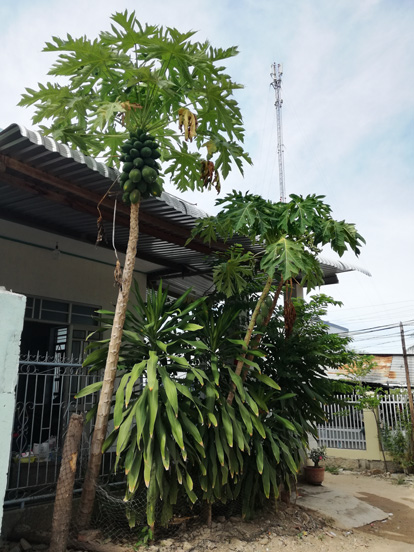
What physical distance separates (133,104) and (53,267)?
12.5 feet

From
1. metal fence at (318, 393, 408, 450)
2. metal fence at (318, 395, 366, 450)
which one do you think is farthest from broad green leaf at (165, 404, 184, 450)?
metal fence at (318, 395, 366, 450)

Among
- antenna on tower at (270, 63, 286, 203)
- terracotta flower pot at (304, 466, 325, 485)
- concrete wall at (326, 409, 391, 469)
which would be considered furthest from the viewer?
antenna on tower at (270, 63, 286, 203)

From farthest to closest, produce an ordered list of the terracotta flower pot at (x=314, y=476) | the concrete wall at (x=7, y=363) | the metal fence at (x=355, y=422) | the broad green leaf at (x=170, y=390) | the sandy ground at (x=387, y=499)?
the metal fence at (x=355, y=422) < the terracotta flower pot at (x=314, y=476) < the sandy ground at (x=387, y=499) < the broad green leaf at (x=170, y=390) < the concrete wall at (x=7, y=363)

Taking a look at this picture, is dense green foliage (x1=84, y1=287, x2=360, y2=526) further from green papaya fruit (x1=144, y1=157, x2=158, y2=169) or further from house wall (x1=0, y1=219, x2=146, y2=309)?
house wall (x1=0, y1=219, x2=146, y2=309)

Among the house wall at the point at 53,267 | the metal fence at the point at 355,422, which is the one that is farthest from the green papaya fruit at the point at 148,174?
the metal fence at the point at 355,422

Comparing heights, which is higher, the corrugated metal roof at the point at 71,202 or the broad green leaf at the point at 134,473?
the corrugated metal roof at the point at 71,202

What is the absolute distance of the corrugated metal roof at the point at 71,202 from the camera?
4.12 m

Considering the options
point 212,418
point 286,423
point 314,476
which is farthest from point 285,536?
point 314,476

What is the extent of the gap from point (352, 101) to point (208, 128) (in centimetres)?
370

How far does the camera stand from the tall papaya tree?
4.12 metres

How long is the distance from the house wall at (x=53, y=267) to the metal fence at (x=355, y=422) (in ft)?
21.7

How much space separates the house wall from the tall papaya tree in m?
2.49

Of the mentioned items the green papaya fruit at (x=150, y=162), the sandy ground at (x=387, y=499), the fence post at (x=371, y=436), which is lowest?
the sandy ground at (x=387, y=499)

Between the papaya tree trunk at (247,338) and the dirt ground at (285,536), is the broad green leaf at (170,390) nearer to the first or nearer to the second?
the papaya tree trunk at (247,338)
